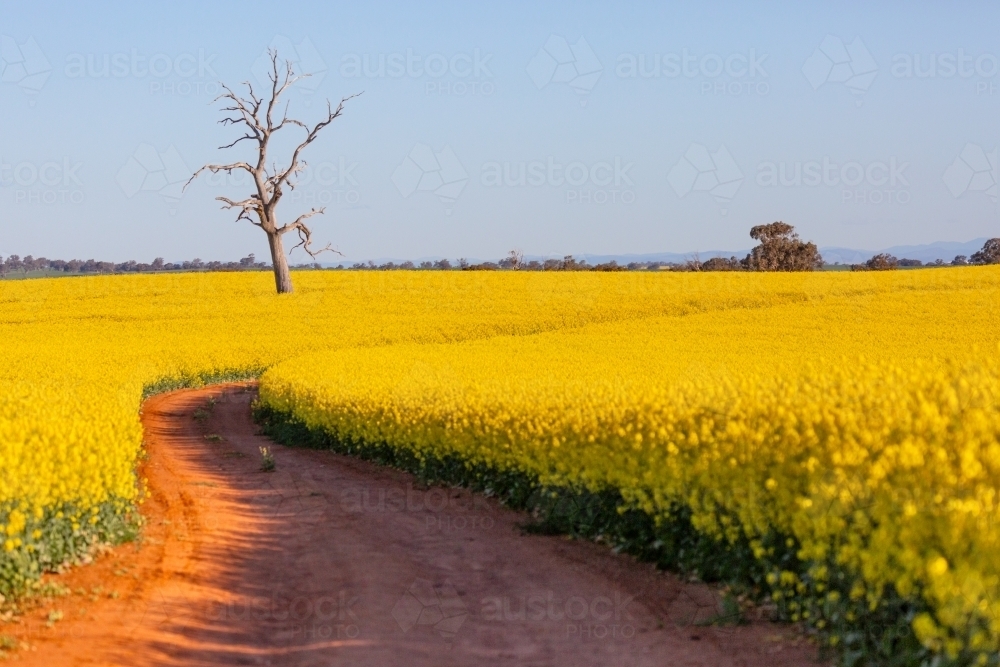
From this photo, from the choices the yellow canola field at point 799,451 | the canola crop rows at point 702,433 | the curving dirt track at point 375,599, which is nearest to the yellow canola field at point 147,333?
the canola crop rows at point 702,433

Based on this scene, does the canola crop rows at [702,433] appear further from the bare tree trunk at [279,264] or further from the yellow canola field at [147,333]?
the bare tree trunk at [279,264]

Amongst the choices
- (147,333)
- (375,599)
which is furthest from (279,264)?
(375,599)

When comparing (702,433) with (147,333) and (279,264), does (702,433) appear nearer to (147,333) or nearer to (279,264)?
(147,333)

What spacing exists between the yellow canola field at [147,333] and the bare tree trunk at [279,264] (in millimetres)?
1750

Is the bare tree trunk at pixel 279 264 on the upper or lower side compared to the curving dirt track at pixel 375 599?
upper

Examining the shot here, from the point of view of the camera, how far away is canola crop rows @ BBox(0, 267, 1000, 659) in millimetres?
6191

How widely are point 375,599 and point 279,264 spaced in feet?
161

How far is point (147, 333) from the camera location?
43.9 m

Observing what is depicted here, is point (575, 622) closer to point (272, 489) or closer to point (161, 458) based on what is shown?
point (272, 489)

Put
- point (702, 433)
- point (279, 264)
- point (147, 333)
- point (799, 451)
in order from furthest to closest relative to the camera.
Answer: point (279, 264) → point (147, 333) → point (702, 433) → point (799, 451)

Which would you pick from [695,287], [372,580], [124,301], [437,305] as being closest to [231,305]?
[124,301]

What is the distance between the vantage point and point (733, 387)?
10625mm

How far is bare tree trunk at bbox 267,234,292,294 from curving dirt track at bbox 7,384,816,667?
42448mm

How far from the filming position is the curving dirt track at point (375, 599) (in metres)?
7.52
